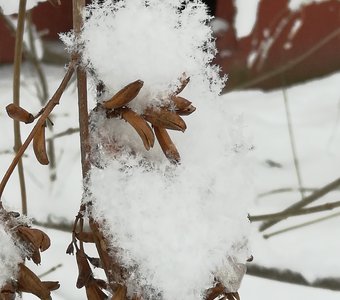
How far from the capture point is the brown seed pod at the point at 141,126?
0.33 metres

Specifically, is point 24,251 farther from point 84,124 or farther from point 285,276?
point 285,276

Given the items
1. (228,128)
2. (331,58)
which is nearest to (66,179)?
(331,58)

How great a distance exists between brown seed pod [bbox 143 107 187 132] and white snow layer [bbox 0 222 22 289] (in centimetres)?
11

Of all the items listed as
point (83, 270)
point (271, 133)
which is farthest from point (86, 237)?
point (271, 133)

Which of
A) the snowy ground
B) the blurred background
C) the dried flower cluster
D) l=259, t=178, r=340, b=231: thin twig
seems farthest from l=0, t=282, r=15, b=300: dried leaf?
l=259, t=178, r=340, b=231: thin twig

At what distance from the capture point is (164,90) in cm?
36

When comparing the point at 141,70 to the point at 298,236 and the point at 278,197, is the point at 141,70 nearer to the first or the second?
the point at 298,236

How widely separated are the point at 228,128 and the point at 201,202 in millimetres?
65

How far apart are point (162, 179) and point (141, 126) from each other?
0.04 meters

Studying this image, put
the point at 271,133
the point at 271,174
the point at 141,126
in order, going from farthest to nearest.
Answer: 1. the point at 271,133
2. the point at 271,174
3. the point at 141,126

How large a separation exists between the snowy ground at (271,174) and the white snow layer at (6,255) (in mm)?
832

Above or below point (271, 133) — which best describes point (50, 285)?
above

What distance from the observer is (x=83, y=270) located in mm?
390

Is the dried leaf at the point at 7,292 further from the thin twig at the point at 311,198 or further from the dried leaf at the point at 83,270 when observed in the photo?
the thin twig at the point at 311,198
